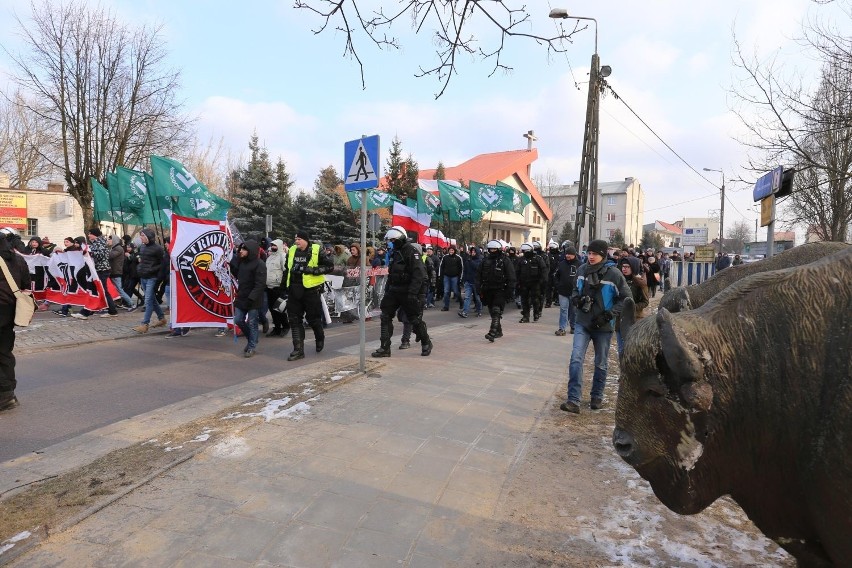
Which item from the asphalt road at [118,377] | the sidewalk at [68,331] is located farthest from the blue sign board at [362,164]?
the sidewalk at [68,331]

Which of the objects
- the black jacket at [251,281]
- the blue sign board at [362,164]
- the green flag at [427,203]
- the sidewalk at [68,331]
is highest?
the green flag at [427,203]

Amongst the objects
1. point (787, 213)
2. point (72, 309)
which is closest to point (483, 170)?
point (787, 213)

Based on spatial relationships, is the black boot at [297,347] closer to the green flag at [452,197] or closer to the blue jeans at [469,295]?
the blue jeans at [469,295]

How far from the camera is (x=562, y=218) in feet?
237

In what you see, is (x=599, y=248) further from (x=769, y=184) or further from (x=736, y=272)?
(x=736, y=272)

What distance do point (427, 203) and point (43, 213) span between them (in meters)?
32.5

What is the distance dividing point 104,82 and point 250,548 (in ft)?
80.5

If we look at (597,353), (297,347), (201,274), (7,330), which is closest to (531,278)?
(297,347)

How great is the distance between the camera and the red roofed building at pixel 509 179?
40156 mm

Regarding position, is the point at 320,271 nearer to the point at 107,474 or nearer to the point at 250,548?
the point at 107,474

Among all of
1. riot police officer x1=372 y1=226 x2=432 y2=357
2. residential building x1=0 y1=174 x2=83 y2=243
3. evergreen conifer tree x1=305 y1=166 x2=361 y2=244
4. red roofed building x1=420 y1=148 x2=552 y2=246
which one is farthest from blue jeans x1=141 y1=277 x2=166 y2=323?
residential building x1=0 y1=174 x2=83 y2=243

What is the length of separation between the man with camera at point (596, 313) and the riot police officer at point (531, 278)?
6981mm

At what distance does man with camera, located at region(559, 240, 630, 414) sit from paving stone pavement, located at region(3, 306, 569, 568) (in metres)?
0.53

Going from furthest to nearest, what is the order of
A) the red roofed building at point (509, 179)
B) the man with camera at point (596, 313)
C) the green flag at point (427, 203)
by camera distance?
the red roofed building at point (509, 179), the green flag at point (427, 203), the man with camera at point (596, 313)
